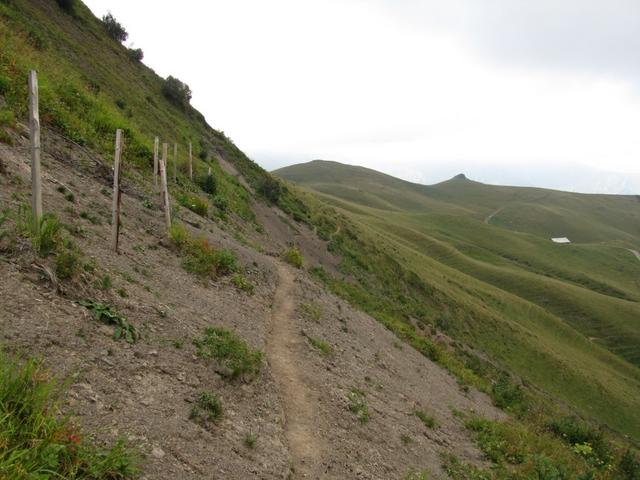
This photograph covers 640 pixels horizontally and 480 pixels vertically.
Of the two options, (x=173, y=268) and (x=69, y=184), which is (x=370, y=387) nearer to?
(x=173, y=268)

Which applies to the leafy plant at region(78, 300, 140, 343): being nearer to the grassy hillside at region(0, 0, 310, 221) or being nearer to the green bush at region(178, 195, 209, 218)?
the grassy hillside at region(0, 0, 310, 221)

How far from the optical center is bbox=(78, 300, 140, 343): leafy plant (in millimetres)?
8070

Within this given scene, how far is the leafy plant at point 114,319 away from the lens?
807 cm

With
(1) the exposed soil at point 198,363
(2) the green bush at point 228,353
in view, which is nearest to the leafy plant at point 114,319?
(1) the exposed soil at point 198,363

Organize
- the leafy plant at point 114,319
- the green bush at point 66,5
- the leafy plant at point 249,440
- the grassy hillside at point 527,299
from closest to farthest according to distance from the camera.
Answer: the leafy plant at point 249,440 < the leafy plant at point 114,319 < the green bush at point 66,5 < the grassy hillside at point 527,299

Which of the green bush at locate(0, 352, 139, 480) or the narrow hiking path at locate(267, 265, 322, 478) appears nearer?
the green bush at locate(0, 352, 139, 480)

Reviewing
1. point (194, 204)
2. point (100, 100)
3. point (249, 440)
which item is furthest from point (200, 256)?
point (100, 100)

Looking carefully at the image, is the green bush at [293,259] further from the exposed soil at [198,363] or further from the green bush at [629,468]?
the green bush at [629,468]

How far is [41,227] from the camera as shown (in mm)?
8406

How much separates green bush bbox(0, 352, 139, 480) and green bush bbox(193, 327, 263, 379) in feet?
13.2

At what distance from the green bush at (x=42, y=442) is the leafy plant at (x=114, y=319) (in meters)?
2.79

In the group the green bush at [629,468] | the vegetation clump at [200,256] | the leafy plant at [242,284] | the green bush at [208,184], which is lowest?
the green bush at [629,468]

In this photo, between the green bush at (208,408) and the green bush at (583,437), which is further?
the green bush at (583,437)

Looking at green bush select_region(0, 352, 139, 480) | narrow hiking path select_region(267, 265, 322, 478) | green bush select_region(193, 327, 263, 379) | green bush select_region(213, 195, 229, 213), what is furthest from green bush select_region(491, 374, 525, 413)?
green bush select_region(0, 352, 139, 480)
